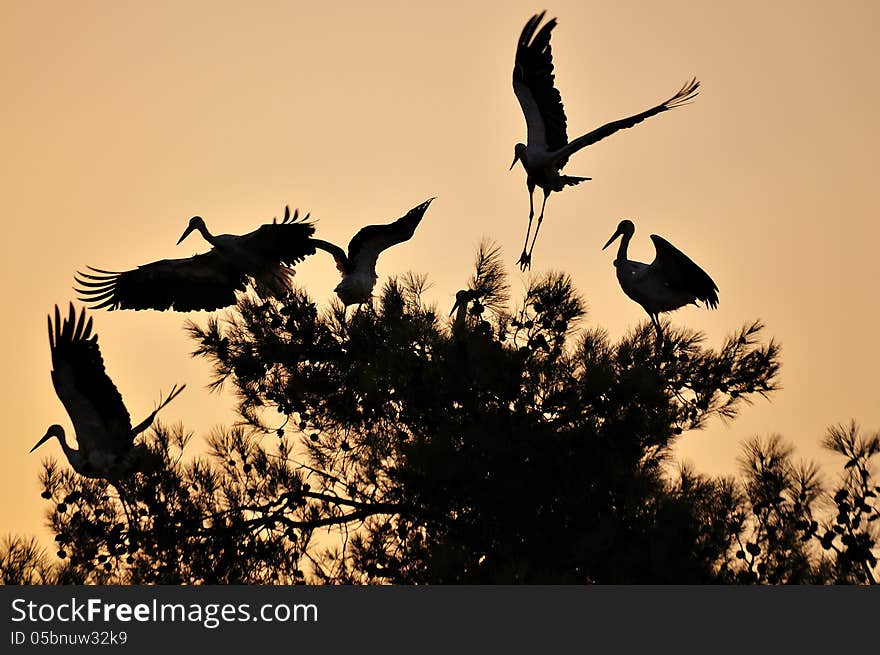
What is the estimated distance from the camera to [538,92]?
911 cm

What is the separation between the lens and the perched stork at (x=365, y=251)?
8.47 m

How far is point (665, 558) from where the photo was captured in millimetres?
5496

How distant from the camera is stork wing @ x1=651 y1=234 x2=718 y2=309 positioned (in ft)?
24.2

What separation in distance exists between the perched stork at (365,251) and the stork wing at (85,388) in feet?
5.45

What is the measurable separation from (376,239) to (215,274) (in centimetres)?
108

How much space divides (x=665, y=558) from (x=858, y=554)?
754 millimetres

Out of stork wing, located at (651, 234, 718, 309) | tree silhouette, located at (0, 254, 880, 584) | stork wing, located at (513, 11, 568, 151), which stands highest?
stork wing, located at (513, 11, 568, 151)

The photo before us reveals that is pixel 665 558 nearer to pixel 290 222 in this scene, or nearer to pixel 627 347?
pixel 627 347

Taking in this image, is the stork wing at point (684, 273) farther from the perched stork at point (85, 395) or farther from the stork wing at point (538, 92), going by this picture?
the perched stork at point (85, 395)

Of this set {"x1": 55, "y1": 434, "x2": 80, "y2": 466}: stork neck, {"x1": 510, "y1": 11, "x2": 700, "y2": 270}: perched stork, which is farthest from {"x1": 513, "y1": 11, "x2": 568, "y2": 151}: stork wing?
{"x1": 55, "y1": 434, "x2": 80, "y2": 466}: stork neck

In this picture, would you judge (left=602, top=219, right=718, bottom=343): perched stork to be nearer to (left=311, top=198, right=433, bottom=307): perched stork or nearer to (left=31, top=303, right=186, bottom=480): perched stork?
(left=311, top=198, right=433, bottom=307): perched stork

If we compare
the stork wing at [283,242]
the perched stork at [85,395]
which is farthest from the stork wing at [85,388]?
Answer: the stork wing at [283,242]

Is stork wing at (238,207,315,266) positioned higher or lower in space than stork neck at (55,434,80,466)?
higher
